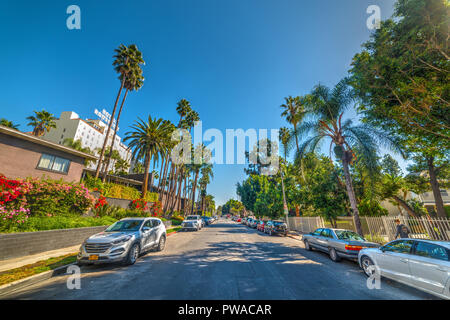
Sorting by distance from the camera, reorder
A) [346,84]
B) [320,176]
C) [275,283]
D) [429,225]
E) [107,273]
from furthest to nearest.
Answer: [320,176]
[346,84]
[429,225]
[107,273]
[275,283]

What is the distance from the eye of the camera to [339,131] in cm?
1224

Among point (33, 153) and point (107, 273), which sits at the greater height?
point (33, 153)

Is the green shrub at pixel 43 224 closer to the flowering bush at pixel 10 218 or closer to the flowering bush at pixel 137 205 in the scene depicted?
the flowering bush at pixel 10 218

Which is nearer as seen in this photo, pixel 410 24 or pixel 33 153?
pixel 410 24

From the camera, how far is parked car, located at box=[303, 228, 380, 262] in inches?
289

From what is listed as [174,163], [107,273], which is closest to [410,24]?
[107,273]

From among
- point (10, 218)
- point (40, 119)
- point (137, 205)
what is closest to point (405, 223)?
point (10, 218)

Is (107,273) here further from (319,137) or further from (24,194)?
(319,137)

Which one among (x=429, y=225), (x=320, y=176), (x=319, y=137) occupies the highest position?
Answer: (x=319, y=137)

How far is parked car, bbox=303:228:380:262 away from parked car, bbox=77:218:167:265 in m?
8.54

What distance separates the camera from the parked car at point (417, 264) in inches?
160

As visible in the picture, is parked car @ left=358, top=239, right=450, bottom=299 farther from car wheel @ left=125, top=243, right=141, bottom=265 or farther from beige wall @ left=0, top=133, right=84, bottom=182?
beige wall @ left=0, top=133, right=84, bottom=182

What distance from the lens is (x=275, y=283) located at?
4941 millimetres
